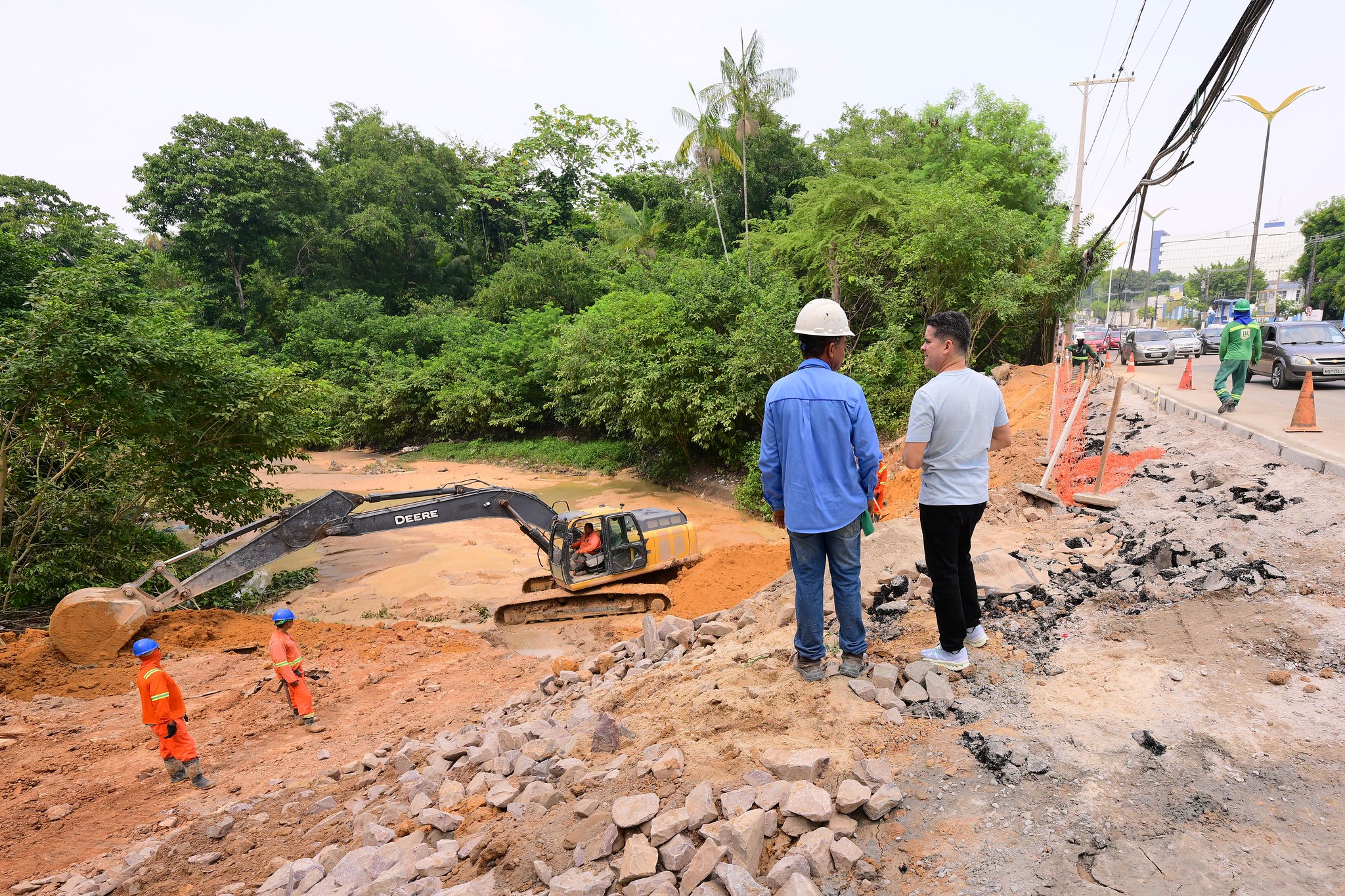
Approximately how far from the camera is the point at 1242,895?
6.96ft

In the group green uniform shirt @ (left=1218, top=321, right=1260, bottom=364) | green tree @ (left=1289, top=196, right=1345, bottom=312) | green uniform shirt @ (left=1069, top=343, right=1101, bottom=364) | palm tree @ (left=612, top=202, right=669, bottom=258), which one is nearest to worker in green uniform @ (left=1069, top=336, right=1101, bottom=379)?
green uniform shirt @ (left=1069, top=343, right=1101, bottom=364)

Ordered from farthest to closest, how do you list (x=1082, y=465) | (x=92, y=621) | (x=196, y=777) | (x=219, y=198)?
(x=219, y=198), (x=1082, y=465), (x=92, y=621), (x=196, y=777)

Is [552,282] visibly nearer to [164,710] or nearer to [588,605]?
[588,605]

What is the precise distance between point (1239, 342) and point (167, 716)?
1394 cm

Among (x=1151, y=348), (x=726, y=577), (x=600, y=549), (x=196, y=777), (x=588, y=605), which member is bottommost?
(x=588, y=605)

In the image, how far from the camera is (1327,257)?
38938 mm

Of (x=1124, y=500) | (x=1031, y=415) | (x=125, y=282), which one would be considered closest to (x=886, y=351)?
(x=1031, y=415)

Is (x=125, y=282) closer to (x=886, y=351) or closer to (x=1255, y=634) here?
(x=1255, y=634)

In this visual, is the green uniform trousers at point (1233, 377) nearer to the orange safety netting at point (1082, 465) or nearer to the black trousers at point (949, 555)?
the orange safety netting at point (1082, 465)

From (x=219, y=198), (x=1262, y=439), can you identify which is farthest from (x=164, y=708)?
(x=219, y=198)

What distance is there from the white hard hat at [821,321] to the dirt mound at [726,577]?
691 cm

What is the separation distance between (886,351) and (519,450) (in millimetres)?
15280

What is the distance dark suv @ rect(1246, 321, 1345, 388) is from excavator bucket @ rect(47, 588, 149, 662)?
19776mm

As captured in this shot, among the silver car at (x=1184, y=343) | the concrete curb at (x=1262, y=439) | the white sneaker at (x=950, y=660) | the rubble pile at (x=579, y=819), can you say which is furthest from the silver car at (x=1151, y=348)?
the rubble pile at (x=579, y=819)
